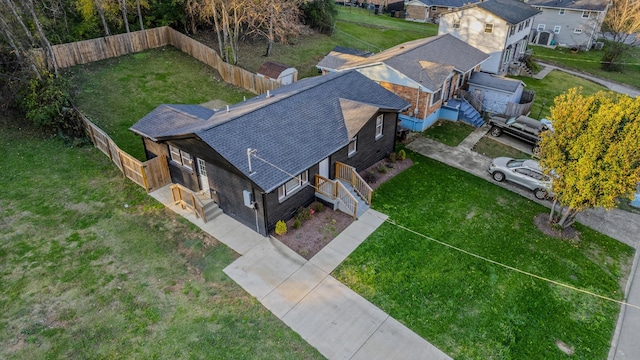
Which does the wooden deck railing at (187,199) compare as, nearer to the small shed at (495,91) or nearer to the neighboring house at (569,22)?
the small shed at (495,91)


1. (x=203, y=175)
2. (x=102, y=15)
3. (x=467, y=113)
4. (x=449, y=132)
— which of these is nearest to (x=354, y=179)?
(x=203, y=175)

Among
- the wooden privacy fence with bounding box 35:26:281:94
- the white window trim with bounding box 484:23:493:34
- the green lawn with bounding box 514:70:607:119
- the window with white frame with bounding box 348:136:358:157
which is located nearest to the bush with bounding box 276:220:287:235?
the window with white frame with bounding box 348:136:358:157

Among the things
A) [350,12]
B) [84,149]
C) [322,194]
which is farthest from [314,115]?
[350,12]

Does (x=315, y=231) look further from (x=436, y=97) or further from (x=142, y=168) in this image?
(x=436, y=97)

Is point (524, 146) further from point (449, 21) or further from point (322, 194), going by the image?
point (449, 21)

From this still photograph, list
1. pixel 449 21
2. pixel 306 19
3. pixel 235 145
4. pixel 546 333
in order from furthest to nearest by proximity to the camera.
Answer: pixel 306 19
pixel 449 21
pixel 235 145
pixel 546 333

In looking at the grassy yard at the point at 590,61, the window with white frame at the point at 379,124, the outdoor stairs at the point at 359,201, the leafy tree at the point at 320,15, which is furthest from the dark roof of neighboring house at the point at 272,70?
the grassy yard at the point at 590,61

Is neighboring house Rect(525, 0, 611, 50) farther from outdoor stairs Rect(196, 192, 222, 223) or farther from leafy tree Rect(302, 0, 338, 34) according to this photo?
outdoor stairs Rect(196, 192, 222, 223)
